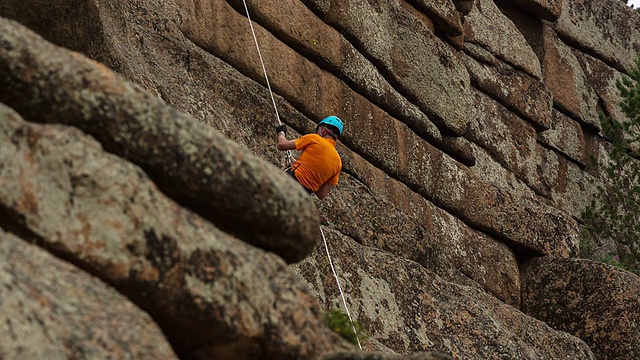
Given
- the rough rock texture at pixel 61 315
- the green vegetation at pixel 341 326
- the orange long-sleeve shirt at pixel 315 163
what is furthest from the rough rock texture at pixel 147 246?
the orange long-sleeve shirt at pixel 315 163

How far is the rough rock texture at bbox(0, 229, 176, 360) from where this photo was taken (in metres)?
7.31

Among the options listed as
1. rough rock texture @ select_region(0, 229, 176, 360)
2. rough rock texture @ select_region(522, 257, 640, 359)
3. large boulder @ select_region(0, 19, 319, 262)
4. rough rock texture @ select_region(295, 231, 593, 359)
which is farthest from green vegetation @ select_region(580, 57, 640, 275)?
rough rock texture @ select_region(0, 229, 176, 360)

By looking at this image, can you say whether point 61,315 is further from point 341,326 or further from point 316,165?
point 316,165

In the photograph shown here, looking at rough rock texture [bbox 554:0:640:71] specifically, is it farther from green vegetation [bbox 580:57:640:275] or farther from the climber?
the climber

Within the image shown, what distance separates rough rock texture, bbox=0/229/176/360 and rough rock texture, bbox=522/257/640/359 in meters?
15.7

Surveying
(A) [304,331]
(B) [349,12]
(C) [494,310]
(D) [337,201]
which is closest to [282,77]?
(B) [349,12]

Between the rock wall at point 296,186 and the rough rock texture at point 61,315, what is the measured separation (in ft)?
0.07

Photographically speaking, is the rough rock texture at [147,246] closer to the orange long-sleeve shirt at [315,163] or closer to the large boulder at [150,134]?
the large boulder at [150,134]

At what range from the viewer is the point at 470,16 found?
1254 inches

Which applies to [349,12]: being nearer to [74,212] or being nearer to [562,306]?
[562,306]

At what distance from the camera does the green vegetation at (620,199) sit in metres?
32.7

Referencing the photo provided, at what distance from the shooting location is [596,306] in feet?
76.8

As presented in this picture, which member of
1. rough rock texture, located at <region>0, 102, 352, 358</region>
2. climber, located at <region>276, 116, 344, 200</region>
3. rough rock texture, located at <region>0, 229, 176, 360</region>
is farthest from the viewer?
climber, located at <region>276, 116, 344, 200</region>

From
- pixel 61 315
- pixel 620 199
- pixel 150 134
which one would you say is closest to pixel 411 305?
pixel 150 134
